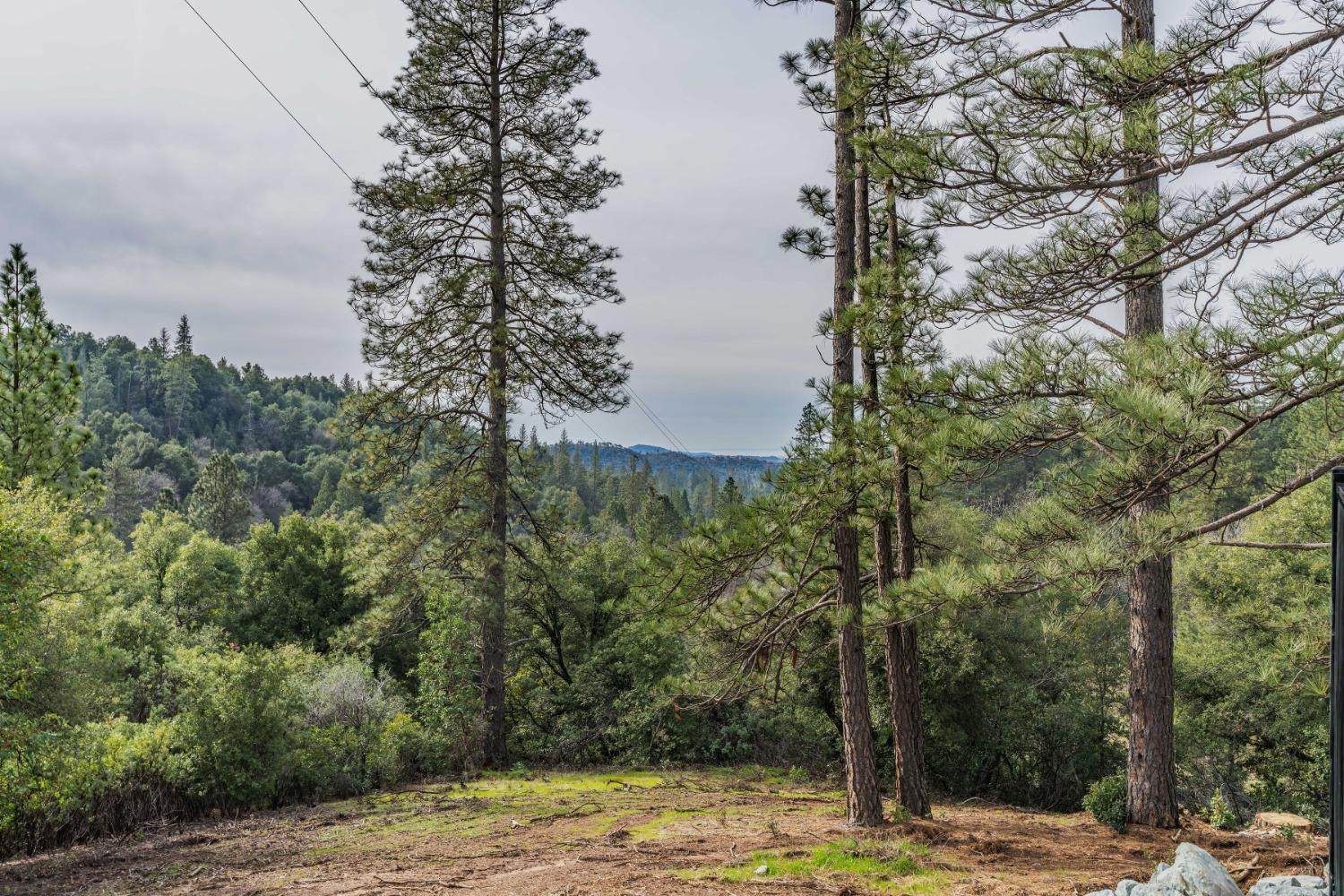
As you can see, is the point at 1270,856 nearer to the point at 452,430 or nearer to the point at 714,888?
the point at 714,888

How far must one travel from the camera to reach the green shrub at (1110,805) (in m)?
7.08

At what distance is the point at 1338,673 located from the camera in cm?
216

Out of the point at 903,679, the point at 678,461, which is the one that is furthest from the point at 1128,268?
the point at 678,461

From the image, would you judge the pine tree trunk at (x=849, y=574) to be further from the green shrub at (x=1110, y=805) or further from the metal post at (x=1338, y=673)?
Answer: the metal post at (x=1338, y=673)

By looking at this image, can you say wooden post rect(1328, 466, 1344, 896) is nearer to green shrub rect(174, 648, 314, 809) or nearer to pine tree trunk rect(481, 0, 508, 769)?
green shrub rect(174, 648, 314, 809)

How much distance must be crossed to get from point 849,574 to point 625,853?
113 inches

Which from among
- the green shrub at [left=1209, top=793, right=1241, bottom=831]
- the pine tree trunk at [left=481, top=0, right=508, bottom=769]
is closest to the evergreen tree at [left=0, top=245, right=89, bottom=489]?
the pine tree trunk at [left=481, top=0, right=508, bottom=769]

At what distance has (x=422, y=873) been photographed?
5477 mm

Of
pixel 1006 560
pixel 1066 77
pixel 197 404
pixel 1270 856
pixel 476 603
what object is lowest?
pixel 1270 856

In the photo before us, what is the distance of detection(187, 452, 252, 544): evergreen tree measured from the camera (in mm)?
40312

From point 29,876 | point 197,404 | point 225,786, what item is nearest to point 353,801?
point 225,786

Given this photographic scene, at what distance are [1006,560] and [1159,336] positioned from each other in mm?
1478

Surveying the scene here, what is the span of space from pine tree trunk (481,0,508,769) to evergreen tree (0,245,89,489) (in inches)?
247

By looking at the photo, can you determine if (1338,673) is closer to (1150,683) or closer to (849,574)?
(849,574)
